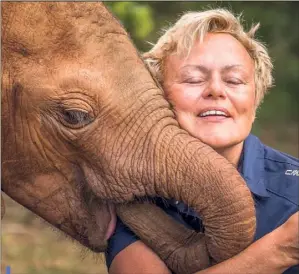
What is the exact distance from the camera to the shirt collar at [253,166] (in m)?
4.07

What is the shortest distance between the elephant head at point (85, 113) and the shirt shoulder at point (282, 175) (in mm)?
476

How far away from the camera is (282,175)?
13.7ft

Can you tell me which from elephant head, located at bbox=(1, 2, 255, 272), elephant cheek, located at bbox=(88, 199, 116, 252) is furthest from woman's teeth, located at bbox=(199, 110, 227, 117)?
elephant cheek, located at bbox=(88, 199, 116, 252)

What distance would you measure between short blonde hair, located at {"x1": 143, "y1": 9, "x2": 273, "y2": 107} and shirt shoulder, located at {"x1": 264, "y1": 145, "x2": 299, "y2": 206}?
23 cm

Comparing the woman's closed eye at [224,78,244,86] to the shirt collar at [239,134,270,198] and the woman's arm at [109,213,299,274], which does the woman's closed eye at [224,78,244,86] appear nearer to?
the shirt collar at [239,134,270,198]

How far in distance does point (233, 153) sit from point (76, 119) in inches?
25.7

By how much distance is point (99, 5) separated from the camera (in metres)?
3.97

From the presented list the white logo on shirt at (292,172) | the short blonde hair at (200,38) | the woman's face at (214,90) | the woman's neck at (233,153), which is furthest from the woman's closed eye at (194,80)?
the white logo on shirt at (292,172)

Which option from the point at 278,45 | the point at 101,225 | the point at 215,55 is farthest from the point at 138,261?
the point at 278,45

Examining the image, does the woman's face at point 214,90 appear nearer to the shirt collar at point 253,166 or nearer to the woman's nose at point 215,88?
the woman's nose at point 215,88

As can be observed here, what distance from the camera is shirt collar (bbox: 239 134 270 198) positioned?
4.07 meters

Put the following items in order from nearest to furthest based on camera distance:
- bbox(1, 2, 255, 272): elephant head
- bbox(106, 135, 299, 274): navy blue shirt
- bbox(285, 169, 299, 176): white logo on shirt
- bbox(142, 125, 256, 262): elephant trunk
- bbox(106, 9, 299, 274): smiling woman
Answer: bbox(142, 125, 256, 262): elephant trunk → bbox(1, 2, 255, 272): elephant head → bbox(106, 9, 299, 274): smiling woman → bbox(106, 135, 299, 274): navy blue shirt → bbox(285, 169, 299, 176): white logo on shirt

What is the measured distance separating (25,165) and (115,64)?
0.51 metres

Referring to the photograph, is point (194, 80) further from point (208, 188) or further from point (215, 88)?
point (208, 188)
